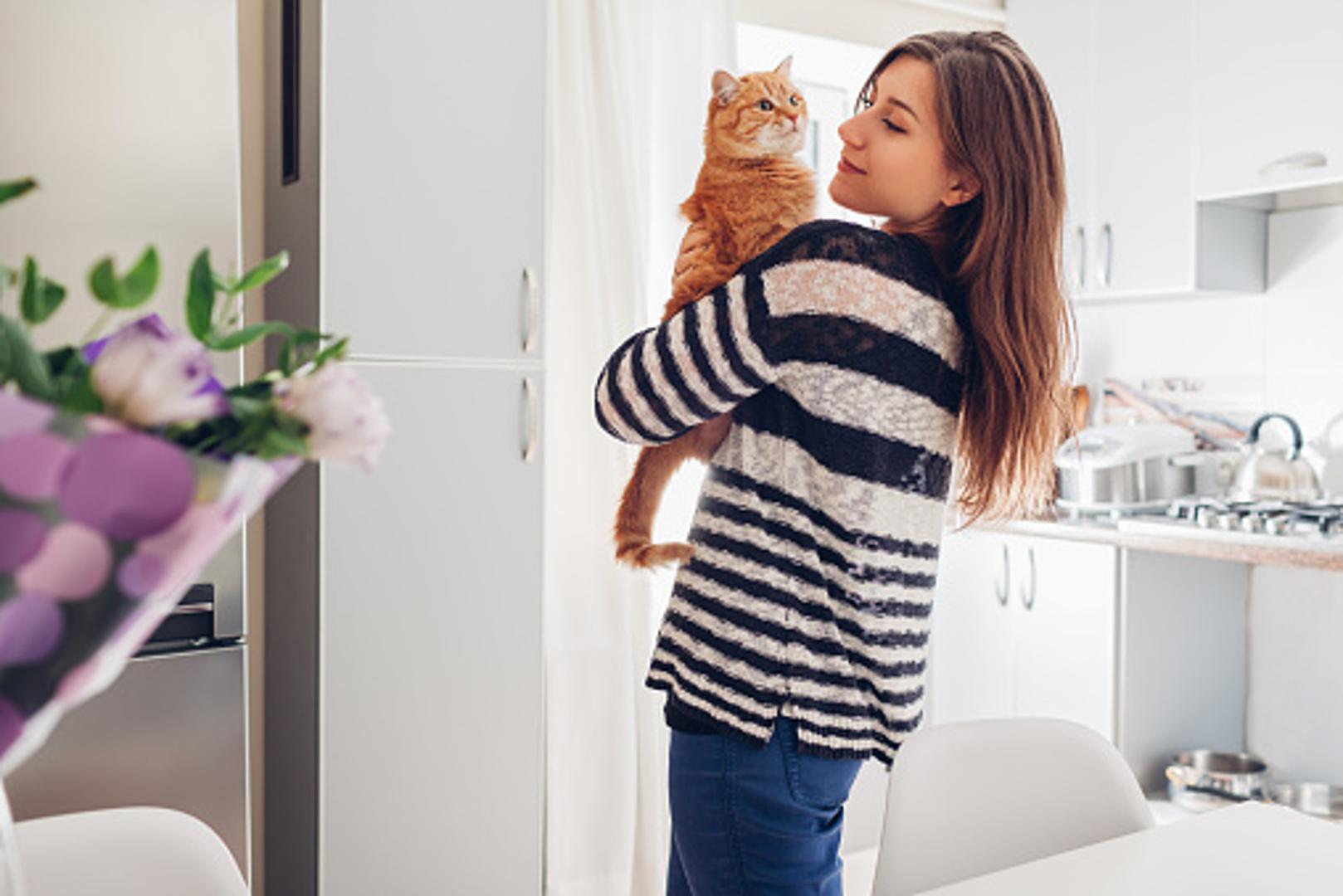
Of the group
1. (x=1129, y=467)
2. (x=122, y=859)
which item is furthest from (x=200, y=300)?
(x=1129, y=467)

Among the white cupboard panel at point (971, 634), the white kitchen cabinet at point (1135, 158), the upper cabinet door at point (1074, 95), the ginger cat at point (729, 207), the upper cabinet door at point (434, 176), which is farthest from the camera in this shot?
the upper cabinet door at point (1074, 95)

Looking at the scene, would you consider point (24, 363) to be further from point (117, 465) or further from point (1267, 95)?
point (1267, 95)

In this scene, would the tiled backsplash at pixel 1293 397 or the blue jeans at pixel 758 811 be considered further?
Answer: the tiled backsplash at pixel 1293 397

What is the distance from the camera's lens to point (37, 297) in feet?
1.49

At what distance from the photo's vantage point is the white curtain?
2.61 m

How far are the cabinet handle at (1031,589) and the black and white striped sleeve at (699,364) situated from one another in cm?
205

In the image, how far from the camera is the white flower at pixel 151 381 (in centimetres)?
38

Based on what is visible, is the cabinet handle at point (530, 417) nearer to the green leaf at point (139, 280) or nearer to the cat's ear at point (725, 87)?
the cat's ear at point (725, 87)

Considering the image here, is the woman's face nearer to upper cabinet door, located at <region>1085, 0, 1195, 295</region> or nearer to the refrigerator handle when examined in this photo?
the refrigerator handle

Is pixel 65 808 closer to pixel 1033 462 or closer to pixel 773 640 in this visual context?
pixel 773 640

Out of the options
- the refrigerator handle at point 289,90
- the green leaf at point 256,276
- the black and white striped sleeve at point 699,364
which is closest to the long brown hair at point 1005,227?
the black and white striped sleeve at point 699,364

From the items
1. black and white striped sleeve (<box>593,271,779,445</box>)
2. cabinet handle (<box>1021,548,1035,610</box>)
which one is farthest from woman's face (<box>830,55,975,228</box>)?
cabinet handle (<box>1021,548,1035,610</box>)

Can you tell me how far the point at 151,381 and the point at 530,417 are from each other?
192 centimetres

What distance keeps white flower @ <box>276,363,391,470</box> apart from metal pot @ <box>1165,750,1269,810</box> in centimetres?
284
